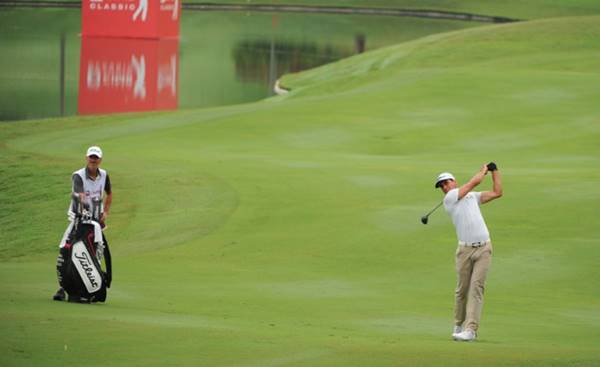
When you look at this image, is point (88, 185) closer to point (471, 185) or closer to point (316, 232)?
point (471, 185)

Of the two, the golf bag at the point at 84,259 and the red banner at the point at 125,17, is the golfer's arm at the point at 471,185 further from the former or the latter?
the red banner at the point at 125,17

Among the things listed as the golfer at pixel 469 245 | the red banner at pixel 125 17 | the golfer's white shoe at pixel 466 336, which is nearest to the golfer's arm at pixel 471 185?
the golfer at pixel 469 245

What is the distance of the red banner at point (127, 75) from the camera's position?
173 feet

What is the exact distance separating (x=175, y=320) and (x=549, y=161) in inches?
695

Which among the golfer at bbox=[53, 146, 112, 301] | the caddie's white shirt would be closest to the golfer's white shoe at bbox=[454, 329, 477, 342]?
the caddie's white shirt

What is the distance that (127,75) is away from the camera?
60.6 metres

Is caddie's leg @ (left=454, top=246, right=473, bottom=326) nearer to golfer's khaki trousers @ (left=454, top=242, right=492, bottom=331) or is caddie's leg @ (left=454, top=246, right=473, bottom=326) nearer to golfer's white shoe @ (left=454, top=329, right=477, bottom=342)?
golfer's khaki trousers @ (left=454, top=242, right=492, bottom=331)

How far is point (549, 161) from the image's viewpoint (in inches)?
1122

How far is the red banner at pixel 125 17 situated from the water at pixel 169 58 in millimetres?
808

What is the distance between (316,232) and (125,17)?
2290 inches

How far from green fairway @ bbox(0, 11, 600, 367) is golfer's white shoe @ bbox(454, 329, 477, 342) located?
141 millimetres

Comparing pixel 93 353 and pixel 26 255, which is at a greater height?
pixel 93 353

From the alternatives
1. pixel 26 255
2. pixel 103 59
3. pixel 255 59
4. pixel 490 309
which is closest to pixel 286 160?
pixel 26 255

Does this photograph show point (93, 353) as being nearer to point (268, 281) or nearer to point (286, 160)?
point (268, 281)
